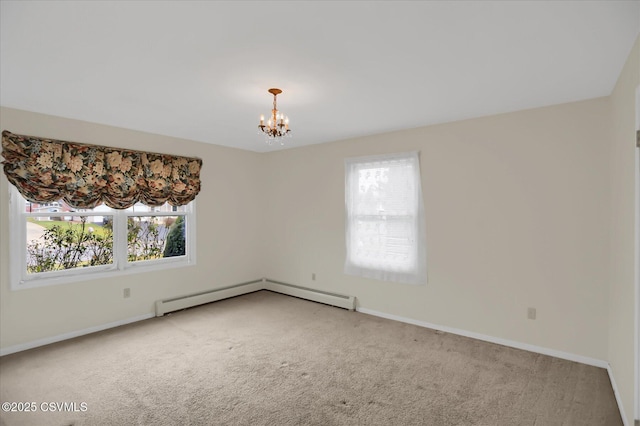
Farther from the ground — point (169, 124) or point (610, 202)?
point (169, 124)

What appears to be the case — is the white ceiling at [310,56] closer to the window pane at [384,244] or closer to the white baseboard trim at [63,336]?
the window pane at [384,244]

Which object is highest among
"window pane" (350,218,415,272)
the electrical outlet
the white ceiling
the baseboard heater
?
the white ceiling

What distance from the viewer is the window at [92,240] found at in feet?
11.5

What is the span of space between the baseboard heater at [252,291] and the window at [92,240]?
1.69 ft

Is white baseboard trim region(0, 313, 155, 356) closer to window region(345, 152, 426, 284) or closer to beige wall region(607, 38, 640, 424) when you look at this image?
window region(345, 152, 426, 284)

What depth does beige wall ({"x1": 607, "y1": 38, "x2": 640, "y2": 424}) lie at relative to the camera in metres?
2.11

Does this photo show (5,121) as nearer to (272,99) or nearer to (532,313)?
(272,99)

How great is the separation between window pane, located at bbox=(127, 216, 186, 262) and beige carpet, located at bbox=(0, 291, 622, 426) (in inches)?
39.4

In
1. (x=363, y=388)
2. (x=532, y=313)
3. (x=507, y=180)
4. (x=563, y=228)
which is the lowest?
(x=363, y=388)

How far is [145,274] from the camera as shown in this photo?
442 centimetres

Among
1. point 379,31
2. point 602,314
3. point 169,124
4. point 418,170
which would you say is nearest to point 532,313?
point 602,314

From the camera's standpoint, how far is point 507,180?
3.50 m

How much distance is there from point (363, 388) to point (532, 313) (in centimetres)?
196

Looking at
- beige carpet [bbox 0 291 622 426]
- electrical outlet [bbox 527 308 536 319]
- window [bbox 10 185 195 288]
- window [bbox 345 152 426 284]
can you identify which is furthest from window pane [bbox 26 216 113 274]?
electrical outlet [bbox 527 308 536 319]
